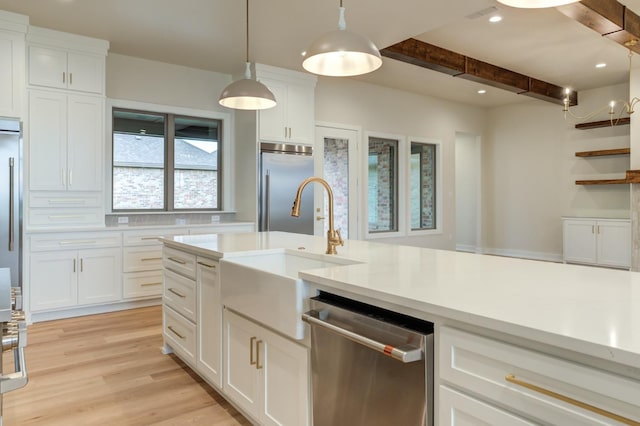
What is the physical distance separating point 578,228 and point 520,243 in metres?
1.27

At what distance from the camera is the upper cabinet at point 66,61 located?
4078 mm

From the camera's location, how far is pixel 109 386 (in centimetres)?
267

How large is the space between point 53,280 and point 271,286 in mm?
3326

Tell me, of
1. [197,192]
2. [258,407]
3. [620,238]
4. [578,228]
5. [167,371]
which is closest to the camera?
[258,407]

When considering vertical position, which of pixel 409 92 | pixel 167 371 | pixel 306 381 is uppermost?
pixel 409 92

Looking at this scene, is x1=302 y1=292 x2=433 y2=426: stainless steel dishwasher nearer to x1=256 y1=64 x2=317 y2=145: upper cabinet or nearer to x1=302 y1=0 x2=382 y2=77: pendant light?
x1=302 y1=0 x2=382 y2=77: pendant light

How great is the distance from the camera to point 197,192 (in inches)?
215

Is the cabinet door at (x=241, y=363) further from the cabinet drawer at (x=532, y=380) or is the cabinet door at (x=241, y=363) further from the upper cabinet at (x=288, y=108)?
the upper cabinet at (x=288, y=108)

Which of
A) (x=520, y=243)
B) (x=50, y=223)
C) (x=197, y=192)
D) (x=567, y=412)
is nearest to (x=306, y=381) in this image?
(x=567, y=412)

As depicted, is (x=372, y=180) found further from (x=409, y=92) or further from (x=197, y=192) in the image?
(x=197, y=192)

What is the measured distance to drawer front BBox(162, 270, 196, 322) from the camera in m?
2.65

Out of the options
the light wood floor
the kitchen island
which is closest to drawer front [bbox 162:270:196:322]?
the light wood floor

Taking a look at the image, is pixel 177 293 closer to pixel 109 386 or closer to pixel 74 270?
pixel 109 386

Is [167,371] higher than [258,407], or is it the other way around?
[258,407]
